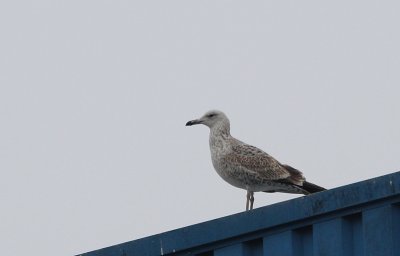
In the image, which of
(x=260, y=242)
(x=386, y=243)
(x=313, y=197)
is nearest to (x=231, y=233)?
(x=260, y=242)

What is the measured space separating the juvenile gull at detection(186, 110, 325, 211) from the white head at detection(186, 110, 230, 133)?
16.6 inches

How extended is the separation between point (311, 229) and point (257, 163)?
527cm

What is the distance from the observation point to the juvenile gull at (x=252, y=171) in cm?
1496

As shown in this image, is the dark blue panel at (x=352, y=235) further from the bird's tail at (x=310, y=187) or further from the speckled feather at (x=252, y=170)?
the speckled feather at (x=252, y=170)

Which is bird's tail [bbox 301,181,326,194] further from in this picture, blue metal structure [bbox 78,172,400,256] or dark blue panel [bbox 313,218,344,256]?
dark blue panel [bbox 313,218,344,256]

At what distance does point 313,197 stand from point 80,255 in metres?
3.09

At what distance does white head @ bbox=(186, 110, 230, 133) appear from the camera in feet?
52.1

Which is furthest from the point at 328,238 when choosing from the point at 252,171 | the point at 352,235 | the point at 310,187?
the point at 252,171

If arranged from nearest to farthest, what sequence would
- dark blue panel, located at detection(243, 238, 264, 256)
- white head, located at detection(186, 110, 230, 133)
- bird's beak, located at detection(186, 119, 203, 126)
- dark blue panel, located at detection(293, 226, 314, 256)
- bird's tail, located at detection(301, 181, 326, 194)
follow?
1. dark blue panel, located at detection(293, 226, 314, 256)
2. dark blue panel, located at detection(243, 238, 264, 256)
3. bird's tail, located at detection(301, 181, 326, 194)
4. white head, located at detection(186, 110, 230, 133)
5. bird's beak, located at detection(186, 119, 203, 126)

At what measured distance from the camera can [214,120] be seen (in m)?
16.0

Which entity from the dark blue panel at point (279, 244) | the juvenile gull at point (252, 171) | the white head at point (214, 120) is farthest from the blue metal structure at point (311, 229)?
the white head at point (214, 120)

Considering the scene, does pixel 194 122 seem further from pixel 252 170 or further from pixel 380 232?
pixel 380 232

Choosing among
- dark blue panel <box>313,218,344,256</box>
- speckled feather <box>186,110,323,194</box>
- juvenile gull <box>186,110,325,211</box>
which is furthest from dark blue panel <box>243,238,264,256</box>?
speckled feather <box>186,110,323,194</box>

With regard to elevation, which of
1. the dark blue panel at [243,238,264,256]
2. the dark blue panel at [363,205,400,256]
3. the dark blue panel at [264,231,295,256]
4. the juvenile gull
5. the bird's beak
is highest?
the bird's beak
